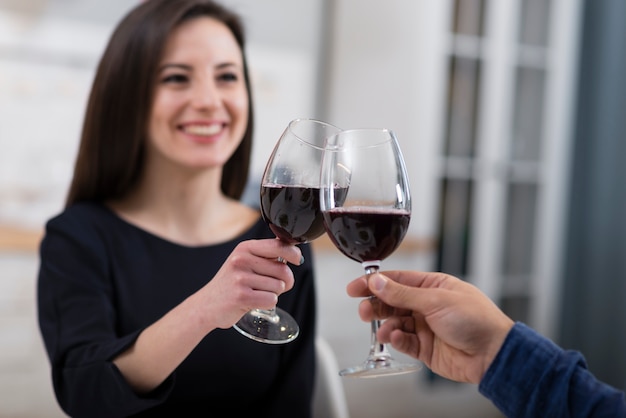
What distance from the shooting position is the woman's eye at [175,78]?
1.29 m

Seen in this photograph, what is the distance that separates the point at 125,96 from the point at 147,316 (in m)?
0.41

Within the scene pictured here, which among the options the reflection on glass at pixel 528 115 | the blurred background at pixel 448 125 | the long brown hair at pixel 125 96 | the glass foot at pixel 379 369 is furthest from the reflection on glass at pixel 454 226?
the glass foot at pixel 379 369

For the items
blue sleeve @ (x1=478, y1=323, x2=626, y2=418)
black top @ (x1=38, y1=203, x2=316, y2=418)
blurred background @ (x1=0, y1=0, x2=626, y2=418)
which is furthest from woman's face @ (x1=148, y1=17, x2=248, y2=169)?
blurred background @ (x1=0, y1=0, x2=626, y2=418)

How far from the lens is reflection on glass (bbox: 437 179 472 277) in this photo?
334 cm

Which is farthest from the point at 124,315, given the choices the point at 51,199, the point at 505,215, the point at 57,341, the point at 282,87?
the point at 505,215

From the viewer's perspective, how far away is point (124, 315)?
4.13 ft

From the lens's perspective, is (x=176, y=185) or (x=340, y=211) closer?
(x=340, y=211)

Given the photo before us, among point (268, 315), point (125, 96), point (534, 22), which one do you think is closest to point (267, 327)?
point (268, 315)

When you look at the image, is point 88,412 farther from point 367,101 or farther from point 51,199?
point 367,101

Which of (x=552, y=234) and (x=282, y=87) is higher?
(x=282, y=87)

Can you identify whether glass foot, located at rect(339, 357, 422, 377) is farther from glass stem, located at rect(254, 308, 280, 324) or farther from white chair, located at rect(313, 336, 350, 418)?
white chair, located at rect(313, 336, 350, 418)

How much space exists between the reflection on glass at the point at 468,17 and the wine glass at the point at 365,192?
2625 millimetres

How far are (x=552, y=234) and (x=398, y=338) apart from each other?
2820 mm

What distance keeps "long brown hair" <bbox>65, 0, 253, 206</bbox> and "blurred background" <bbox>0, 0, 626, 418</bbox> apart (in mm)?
1116
